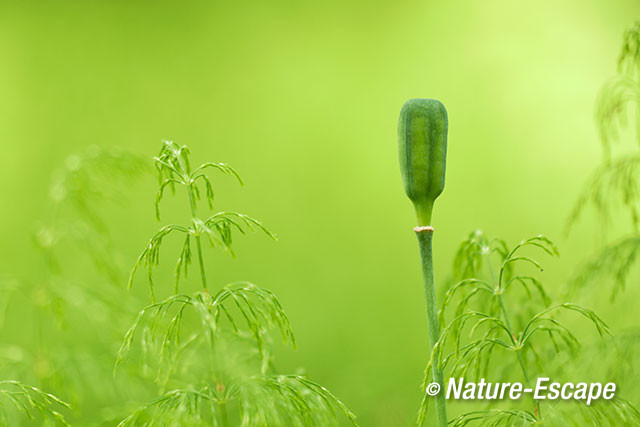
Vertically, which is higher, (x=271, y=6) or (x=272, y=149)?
(x=271, y=6)

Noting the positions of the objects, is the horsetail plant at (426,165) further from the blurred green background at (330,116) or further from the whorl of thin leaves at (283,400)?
the blurred green background at (330,116)

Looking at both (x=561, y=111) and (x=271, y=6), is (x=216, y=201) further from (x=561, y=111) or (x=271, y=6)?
(x=561, y=111)

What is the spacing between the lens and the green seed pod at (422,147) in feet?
1.55

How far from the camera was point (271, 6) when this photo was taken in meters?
1.78

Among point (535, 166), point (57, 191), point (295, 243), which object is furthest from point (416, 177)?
point (535, 166)

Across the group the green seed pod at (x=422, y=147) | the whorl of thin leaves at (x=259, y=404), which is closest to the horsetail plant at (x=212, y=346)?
the whorl of thin leaves at (x=259, y=404)

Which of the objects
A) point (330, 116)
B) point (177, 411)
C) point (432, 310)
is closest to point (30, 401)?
point (177, 411)

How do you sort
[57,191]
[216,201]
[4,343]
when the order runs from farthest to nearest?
[216,201] → [4,343] → [57,191]

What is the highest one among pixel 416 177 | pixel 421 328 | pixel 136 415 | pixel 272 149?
pixel 272 149

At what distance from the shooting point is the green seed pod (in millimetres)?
473

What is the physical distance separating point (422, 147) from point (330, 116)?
1309 mm

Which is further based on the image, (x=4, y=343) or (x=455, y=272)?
(x=4, y=343)

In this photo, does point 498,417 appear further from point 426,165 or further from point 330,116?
point 330,116

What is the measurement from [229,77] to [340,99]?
299 millimetres
